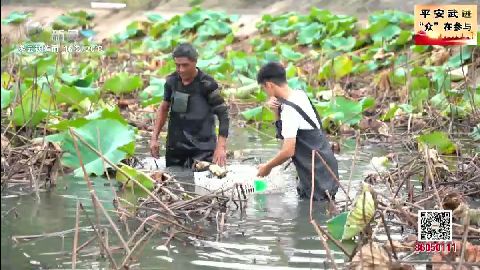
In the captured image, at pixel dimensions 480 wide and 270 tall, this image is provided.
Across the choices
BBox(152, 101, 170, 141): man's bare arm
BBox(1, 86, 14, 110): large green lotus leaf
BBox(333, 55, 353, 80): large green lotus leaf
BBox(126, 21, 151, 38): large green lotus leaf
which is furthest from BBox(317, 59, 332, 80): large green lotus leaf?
BBox(126, 21, 151, 38): large green lotus leaf

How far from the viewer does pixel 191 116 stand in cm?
720

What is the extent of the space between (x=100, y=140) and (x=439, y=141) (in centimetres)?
263

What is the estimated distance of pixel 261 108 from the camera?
31.7 ft

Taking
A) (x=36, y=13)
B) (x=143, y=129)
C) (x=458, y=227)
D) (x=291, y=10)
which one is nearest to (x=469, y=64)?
(x=143, y=129)

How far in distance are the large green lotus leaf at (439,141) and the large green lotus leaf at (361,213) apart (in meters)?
2.86

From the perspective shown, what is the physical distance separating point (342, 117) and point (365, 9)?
25.5 ft

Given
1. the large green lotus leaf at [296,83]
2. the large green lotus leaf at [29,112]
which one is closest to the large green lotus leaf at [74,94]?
the large green lotus leaf at [29,112]

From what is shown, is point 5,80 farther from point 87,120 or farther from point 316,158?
point 316,158

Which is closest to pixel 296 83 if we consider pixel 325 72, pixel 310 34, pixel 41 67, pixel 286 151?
pixel 325 72

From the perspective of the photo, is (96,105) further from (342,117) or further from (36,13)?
(342,117)

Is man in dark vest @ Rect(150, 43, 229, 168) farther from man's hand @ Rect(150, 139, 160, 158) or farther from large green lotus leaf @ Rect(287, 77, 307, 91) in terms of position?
large green lotus leaf @ Rect(287, 77, 307, 91)

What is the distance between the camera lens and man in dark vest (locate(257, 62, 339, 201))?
6.04m

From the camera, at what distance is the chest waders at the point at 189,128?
23.3 feet

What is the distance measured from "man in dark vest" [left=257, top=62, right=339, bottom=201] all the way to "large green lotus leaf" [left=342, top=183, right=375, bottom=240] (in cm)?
144
